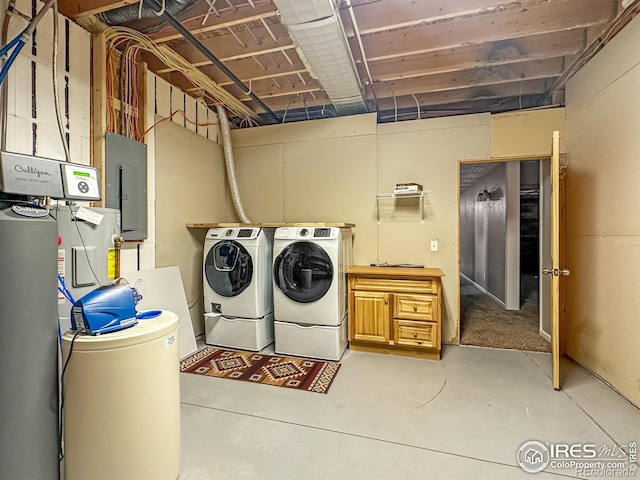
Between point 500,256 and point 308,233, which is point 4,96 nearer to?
point 308,233

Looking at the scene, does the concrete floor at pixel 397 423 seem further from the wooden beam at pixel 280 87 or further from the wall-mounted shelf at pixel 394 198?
the wooden beam at pixel 280 87

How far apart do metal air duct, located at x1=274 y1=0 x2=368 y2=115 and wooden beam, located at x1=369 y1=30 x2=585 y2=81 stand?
0.39 m

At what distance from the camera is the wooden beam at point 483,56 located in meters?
2.65

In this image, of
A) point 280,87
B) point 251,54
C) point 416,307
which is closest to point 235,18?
point 251,54

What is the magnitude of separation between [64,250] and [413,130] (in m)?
3.40

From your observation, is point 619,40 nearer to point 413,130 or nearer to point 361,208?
→ point 413,130

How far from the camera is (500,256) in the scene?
5.48 metres

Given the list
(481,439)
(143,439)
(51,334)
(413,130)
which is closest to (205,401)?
(143,439)

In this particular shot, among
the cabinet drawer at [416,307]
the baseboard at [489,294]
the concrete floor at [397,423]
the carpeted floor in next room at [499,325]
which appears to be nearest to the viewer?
the concrete floor at [397,423]

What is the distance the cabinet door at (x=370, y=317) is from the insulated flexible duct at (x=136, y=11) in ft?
9.03

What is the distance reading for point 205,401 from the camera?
2.25 m

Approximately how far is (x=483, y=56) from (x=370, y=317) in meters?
2.76

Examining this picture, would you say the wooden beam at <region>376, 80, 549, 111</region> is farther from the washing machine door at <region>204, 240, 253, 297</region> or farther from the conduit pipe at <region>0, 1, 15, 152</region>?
the conduit pipe at <region>0, 1, 15, 152</region>

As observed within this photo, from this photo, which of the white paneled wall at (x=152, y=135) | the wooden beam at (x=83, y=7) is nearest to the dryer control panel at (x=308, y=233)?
the white paneled wall at (x=152, y=135)
